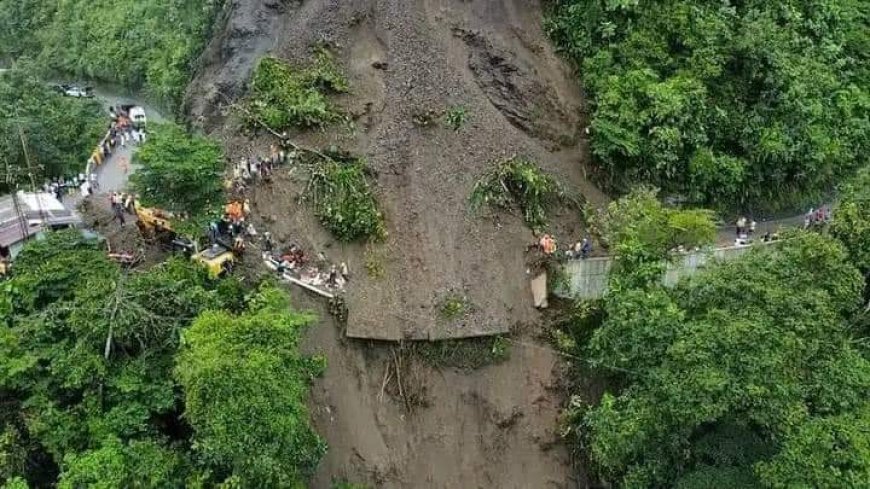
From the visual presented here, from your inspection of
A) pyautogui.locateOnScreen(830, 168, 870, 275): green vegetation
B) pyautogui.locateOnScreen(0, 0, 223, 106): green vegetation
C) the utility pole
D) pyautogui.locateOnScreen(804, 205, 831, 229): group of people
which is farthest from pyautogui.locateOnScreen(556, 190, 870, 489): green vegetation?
pyautogui.locateOnScreen(0, 0, 223, 106): green vegetation

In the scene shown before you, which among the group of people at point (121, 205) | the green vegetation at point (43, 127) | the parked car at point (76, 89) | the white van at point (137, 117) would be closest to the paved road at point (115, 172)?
the group of people at point (121, 205)

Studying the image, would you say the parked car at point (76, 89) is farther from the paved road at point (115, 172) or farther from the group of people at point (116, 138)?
the paved road at point (115, 172)

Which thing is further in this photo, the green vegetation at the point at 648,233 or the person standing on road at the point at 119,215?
the person standing on road at the point at 119,215

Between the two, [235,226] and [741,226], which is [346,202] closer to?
[235,226]

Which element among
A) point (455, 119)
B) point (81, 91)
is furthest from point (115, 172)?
point (81, 91)

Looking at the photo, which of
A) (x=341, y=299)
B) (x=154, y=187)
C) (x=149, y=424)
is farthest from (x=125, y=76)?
(x=149, y=424)
